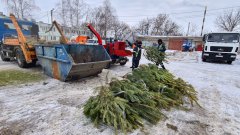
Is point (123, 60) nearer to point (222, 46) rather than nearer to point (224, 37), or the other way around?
point (222, 46)

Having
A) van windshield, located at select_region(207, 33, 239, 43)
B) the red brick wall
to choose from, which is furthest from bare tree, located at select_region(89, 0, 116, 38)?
van windshield, located at select_region(207, 33, 239, 43)

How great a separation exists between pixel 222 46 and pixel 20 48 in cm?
1287

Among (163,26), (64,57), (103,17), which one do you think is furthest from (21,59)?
(163,26)

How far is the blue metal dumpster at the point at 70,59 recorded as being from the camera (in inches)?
209

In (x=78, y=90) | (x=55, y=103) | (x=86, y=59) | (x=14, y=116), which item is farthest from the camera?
(x=86, y=59)

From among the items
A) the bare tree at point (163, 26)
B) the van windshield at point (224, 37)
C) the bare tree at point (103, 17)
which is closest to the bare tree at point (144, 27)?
the bare tree at point (163, 26)

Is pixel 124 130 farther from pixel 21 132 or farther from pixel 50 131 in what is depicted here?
pixel 21 132

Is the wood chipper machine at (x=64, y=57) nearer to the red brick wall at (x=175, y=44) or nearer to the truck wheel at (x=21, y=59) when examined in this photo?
the truck wheel at (x=21, y=59)

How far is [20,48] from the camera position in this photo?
7.40 m

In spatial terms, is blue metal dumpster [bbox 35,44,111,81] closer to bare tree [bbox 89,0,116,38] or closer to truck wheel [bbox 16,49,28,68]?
truck wheel [bbox 16,49,28,68]

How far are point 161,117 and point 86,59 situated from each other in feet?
13.7

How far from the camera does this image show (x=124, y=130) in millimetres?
2650

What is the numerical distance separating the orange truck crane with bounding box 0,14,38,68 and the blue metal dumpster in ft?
2.41

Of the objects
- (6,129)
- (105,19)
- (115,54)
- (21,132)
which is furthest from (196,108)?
(105,19)
